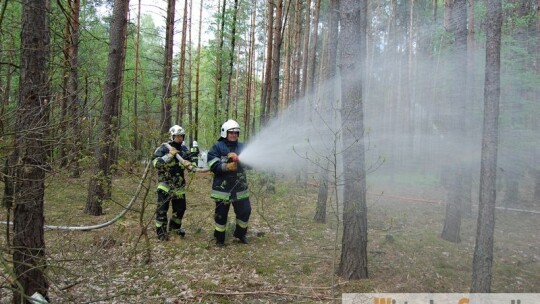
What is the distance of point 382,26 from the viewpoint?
3109 centimetres

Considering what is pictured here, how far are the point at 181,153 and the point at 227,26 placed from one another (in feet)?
47.0

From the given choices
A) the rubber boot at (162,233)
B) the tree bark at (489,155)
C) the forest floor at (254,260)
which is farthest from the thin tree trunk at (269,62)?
the tree bark at (489,155)

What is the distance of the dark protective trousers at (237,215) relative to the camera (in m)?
6.66

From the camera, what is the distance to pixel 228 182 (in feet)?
22.1

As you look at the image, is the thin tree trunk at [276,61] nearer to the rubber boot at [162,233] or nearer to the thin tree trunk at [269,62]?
the thin tree trunk at [269,62]

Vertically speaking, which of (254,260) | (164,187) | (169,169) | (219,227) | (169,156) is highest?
(169,156)

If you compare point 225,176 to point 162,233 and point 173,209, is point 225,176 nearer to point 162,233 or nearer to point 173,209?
point 173,209

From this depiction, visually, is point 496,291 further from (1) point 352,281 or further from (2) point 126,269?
(2) point 126,269

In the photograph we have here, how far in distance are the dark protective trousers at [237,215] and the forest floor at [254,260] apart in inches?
9.4

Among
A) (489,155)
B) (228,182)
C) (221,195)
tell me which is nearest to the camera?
(489,155)

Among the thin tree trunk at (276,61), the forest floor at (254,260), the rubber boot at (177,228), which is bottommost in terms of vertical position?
the forest floor at (254,260)

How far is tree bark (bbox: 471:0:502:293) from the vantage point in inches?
170

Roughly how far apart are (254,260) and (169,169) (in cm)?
220

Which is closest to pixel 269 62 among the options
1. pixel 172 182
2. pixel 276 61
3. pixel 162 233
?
pixel 276 61
